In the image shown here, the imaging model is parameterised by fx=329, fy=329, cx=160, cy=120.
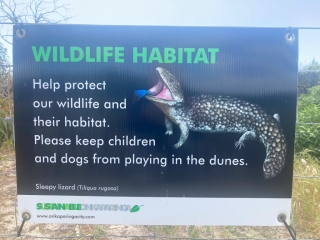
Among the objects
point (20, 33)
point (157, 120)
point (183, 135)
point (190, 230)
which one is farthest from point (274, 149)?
point (20, 33)

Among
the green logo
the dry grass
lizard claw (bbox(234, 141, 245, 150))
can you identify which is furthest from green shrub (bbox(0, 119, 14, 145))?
lizard claw (bbox(234, 141, 245, 150))

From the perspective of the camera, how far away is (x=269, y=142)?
1508mm

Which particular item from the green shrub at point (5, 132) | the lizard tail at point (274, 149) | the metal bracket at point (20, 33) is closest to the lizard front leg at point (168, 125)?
the lizard tail at point (274, 149)

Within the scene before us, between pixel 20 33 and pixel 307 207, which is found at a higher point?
pixel 20 33

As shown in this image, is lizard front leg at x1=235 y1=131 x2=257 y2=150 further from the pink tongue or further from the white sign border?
the pink tongue

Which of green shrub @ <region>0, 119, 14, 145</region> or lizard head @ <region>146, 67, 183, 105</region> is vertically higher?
lizard head @ <region>146, 67, 183, 105</region>

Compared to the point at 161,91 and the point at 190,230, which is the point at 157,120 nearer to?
the point at 161,91

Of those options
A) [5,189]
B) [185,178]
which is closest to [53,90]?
[185,178]

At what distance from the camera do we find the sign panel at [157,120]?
148 cm

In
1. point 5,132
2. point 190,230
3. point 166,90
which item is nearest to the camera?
point 166,90

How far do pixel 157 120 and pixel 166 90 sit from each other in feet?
0.47

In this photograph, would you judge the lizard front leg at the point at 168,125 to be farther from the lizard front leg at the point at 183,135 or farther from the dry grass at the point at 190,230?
the dry grass at the point at 190,230

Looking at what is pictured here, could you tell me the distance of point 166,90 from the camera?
1484 mm

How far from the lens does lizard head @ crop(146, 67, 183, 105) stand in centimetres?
148
